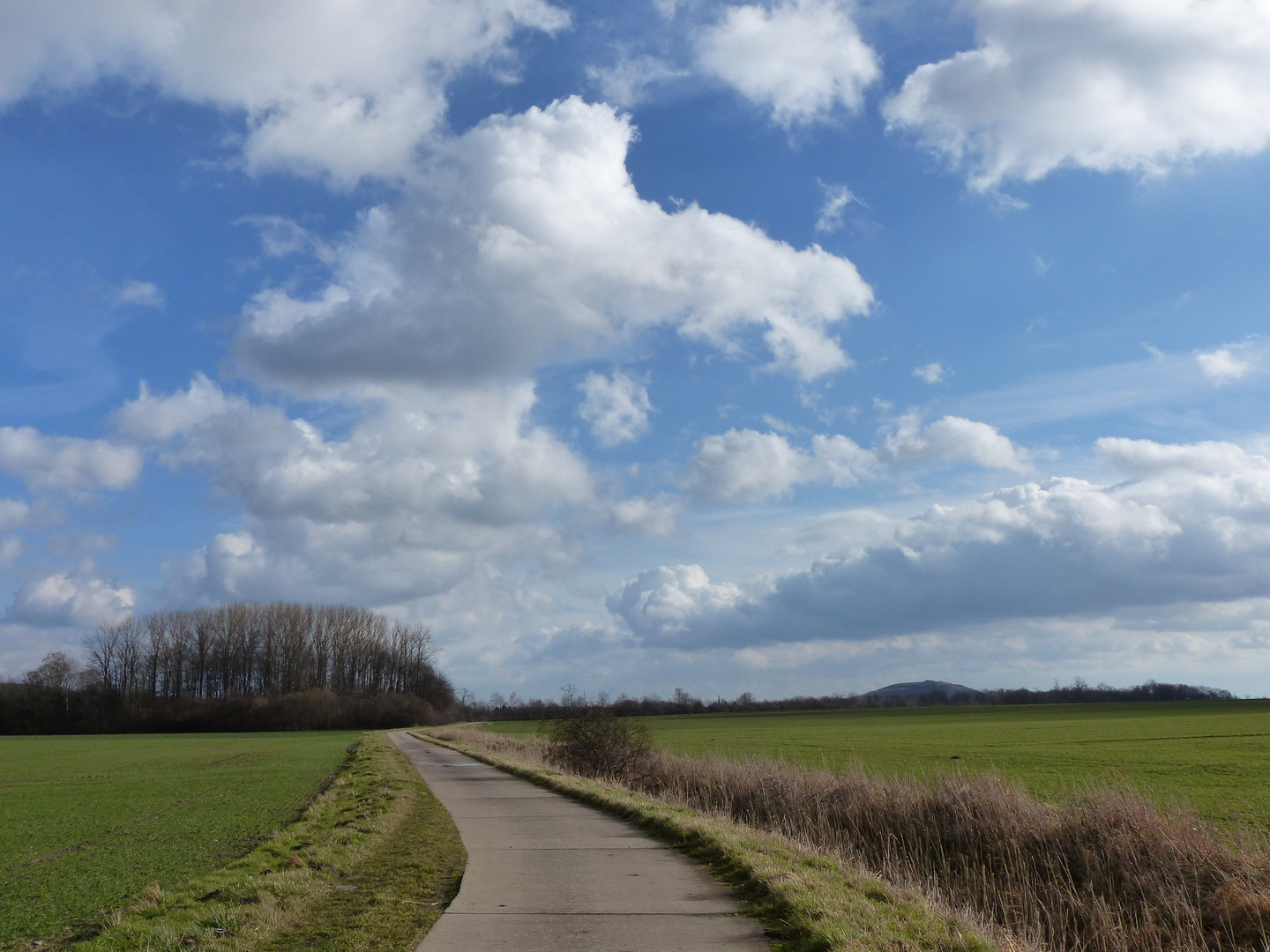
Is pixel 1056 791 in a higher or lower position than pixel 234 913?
lower

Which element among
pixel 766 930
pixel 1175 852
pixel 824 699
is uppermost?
pixel 766 930

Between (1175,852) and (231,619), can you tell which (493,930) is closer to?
(1175,852)

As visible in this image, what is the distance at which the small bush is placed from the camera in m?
29.3

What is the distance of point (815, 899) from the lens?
26.8 ft

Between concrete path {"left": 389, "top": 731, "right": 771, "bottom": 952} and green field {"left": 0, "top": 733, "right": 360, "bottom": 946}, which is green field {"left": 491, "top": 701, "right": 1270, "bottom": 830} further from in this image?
green field {"left": 0, "top": 733, "right": 360, "bottom": 946}

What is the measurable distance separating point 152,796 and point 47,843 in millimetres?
10292

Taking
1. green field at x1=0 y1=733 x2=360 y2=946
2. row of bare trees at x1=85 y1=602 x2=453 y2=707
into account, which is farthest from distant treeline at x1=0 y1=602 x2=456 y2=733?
green field at x1=0 y1=733 x2=360 y2=946

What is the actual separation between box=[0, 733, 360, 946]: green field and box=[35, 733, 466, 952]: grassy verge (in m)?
0.95

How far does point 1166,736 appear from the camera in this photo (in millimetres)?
53062

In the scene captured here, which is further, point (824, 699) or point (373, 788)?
point (824, 699)

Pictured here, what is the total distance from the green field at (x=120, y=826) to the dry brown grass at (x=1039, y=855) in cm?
920

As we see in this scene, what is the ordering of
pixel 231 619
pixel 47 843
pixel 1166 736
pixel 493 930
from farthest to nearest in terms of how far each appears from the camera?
pixel 231 619 < pixel 1166 736 < pixel 47 843 < pixel 493 930

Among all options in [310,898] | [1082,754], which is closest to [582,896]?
[310,898]

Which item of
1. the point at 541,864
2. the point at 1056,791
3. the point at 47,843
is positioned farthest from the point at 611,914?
the point at 1056,791
